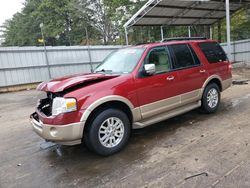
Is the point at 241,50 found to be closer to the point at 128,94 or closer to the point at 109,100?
the point at 128,94

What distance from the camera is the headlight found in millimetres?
3347

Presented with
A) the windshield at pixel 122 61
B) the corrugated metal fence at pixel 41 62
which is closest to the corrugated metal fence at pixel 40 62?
the corrugated metal fence at pixel 41 62

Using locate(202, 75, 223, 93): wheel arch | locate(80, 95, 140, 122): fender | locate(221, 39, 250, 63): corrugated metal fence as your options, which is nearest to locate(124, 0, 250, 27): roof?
locate(221, 39, 250, 63): corrugated metal fence

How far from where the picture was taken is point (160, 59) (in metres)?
4.59

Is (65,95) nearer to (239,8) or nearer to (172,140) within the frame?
(172,140)

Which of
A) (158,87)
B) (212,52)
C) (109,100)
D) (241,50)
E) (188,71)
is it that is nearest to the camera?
(109,100)

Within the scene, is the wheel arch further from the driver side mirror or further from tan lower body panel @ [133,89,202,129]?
the driver side mirror

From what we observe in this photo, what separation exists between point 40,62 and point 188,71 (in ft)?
39.7

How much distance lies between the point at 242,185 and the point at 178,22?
16.3 meters

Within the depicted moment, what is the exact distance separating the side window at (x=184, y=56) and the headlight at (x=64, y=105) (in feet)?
7.59

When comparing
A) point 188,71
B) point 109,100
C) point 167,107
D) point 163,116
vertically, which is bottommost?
point 163,116

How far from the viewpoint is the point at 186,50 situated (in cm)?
505

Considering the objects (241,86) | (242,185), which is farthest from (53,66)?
(242,185)

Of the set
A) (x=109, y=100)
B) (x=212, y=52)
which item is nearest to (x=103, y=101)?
(x=109, y=100)
